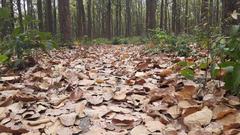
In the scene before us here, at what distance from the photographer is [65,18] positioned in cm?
1135

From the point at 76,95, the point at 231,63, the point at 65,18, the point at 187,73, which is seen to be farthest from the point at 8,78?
the point at 65,18

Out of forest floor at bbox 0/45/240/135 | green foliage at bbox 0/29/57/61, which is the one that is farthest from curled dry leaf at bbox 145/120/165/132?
green foliage at bbox 0/29/57/61

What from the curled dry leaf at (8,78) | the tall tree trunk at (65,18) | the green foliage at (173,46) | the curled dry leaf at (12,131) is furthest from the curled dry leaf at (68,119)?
the tall tree trunk at (65,18)

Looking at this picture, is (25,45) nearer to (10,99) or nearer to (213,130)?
(10,99)

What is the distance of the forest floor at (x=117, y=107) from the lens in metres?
2.41

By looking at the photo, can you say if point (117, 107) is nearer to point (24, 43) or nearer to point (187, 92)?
point (187, 92)

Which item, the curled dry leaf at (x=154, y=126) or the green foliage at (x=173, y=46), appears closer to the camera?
the curled dry leaf at (x=154, y=126)

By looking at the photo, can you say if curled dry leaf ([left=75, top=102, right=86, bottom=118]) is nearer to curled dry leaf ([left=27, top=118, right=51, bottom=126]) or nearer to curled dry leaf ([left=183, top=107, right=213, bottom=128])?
curled dry leaf ([left=27, top=118, right=51, bottom=126])

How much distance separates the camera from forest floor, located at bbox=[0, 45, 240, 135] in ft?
7.90

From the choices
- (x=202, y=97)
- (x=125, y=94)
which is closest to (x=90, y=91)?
(x=125, y=94)

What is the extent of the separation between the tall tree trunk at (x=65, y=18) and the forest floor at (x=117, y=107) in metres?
7.58

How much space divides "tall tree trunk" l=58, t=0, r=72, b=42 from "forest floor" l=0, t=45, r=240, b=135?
758 centimetres

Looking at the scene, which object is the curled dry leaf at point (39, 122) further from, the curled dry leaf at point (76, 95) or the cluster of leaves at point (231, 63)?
the cluster of leaves at point (231, 63)

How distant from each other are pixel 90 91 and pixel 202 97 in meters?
1.11
